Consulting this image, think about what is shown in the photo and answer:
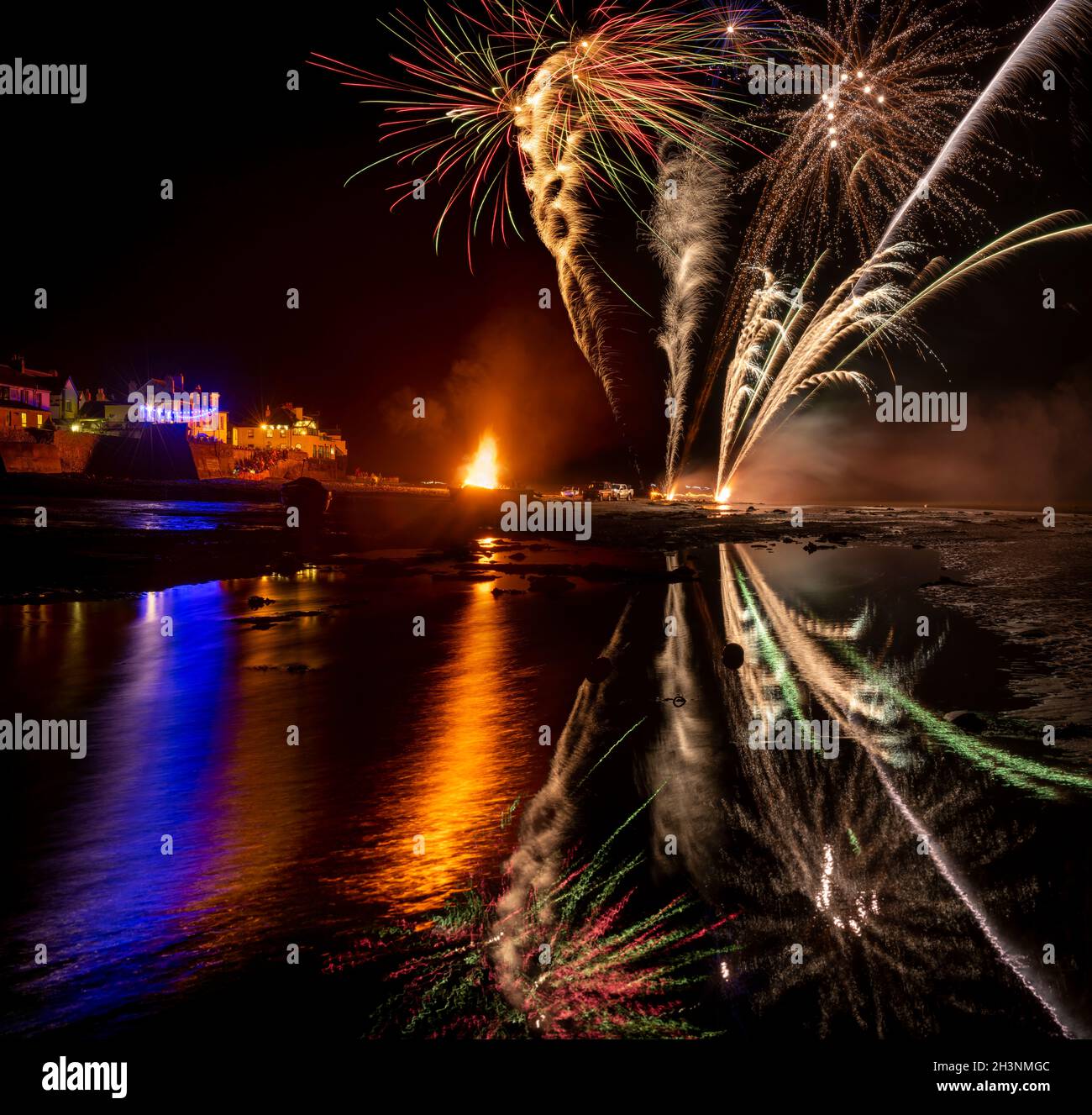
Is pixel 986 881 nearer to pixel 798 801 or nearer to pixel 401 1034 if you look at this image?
pixel 798 801

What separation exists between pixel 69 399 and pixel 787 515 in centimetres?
8500

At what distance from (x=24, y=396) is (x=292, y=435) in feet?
138

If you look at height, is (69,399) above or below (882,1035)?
above

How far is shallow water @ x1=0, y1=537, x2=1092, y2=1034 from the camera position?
Answer: 186 inches

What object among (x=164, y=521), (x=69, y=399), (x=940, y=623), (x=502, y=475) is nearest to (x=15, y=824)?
(x=940, y=623)

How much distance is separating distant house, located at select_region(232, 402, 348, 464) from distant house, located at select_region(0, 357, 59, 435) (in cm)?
2573

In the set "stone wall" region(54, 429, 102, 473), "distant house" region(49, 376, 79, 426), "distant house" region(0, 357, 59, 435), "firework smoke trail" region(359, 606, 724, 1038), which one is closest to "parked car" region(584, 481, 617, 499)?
"stone wall" region(54, 429, 102, 473)

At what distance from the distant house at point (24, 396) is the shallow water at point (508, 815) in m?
83.9

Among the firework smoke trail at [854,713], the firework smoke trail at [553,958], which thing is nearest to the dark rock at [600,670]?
the firework smoke trail at [854,713]

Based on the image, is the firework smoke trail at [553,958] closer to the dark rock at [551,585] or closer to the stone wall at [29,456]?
the dark rock at [551,585]

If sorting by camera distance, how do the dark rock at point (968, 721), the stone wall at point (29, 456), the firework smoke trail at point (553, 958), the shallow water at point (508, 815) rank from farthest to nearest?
the stone wall at point (29, 456)
the dark rock at point (968, 721)
the shallow water at point (508, 815)
the firework smoke trail at point (553, 958)

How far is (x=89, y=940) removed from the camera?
5113 mm

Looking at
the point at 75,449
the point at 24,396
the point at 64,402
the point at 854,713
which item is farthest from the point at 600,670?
the point at 64,402

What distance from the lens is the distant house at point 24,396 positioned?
284 ft
